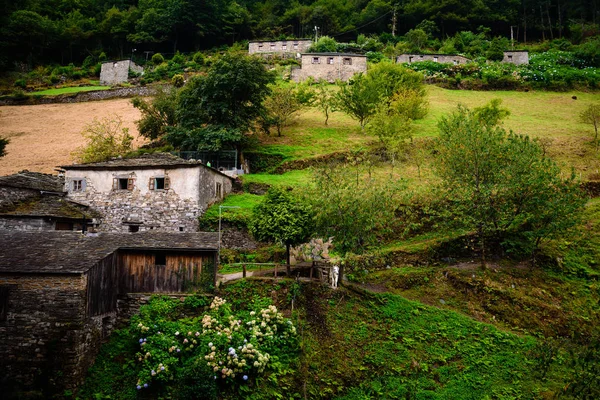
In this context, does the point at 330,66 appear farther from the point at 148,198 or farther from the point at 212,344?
the point at 212,344

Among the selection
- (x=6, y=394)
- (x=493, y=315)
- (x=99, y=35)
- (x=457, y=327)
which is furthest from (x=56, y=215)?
(x=99, y=35)

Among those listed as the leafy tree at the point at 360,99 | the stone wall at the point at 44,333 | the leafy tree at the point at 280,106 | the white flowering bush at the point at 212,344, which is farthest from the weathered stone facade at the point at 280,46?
the stone wall at the point at 44,333

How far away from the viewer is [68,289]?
14.9 metres

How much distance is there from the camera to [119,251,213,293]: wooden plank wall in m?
17.7

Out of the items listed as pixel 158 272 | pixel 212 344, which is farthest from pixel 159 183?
pixel 212 344

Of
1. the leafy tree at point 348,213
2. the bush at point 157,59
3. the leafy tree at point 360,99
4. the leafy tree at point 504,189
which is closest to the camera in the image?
the leafy tree at point 348,213

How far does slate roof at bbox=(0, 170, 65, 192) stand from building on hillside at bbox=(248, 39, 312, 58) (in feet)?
172

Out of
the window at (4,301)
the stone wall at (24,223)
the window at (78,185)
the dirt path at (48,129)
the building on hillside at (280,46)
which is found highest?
the building on hillside at (280,46)

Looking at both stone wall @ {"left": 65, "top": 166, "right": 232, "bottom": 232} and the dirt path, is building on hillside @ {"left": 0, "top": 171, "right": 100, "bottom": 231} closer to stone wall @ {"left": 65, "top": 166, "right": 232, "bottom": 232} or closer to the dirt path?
stone wall @ {"left": 65, "top": 166, "right": 232, "bottom": 232}

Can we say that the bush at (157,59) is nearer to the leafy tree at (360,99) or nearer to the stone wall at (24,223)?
the leafy tree at (360,99)

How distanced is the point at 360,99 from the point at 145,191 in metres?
24.8

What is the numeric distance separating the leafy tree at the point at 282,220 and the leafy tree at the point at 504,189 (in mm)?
7182

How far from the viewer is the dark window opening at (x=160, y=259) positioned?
58.5 feet

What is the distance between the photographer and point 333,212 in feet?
63.8
